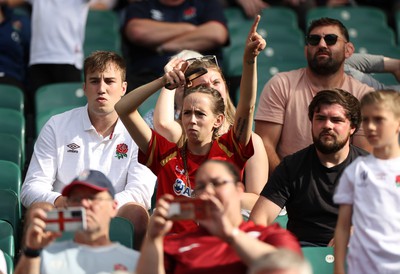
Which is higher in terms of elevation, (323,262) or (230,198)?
(230,198)

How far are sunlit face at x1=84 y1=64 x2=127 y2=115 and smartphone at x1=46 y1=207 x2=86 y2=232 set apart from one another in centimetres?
198

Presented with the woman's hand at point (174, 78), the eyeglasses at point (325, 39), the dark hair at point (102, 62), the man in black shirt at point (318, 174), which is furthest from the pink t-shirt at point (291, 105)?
the woman's hand at point (174, 78)

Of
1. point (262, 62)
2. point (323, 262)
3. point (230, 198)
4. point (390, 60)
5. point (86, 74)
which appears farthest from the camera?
point (262, 62)

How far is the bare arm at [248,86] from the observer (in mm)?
5707

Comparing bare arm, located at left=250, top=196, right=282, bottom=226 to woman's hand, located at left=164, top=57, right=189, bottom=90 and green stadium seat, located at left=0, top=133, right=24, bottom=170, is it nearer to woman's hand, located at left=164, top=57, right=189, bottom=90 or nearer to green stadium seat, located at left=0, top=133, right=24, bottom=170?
woman's hand, located at left=164, top=57, right=189, bottom=90

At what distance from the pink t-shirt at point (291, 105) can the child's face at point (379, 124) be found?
183 centimetres

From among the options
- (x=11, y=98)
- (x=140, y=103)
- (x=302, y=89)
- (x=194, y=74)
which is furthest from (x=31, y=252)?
(x=11, y=98)

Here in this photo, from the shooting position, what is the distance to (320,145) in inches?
233

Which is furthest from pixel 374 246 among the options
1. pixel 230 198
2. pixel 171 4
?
pixel 171 4

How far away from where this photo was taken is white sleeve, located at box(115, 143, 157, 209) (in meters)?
6.33

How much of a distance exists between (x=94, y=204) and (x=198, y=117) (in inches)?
50.5

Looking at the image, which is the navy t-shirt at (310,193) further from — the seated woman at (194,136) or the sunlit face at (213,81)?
the sunlit face at (213,81)

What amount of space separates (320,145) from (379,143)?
838 millimetres

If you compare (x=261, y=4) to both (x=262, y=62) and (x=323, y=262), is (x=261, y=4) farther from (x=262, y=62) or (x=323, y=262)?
(x=323, y=262)
